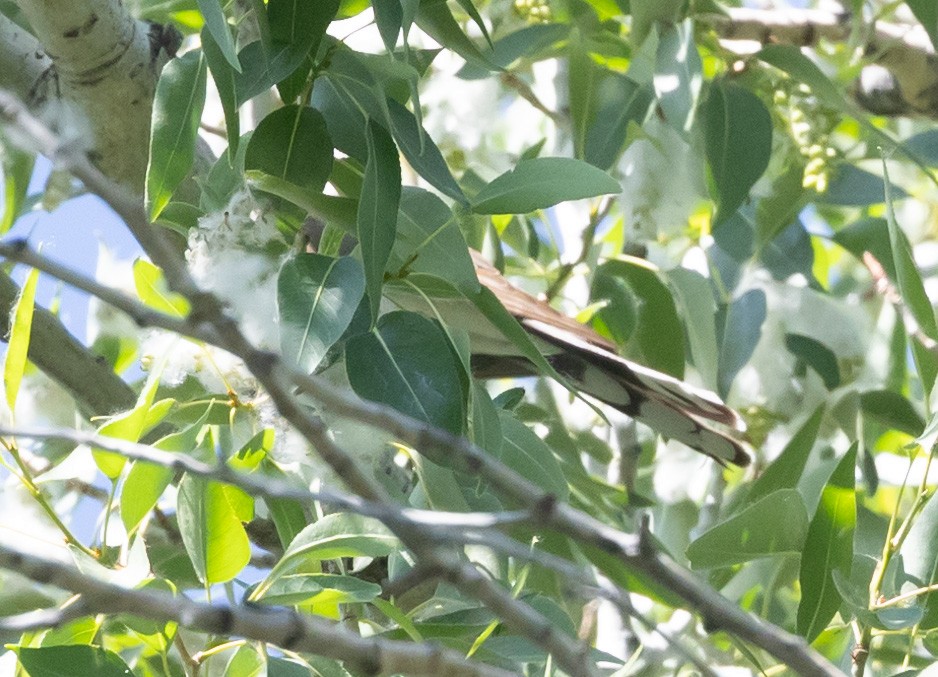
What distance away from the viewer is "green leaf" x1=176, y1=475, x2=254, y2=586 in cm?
114

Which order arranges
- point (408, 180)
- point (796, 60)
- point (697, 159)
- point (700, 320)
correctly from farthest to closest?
point (408, 180) → point (697, 159) → point (700, 320) → point (796, 60)

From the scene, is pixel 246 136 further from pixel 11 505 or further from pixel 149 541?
pixel 149 541

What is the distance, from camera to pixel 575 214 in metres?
2.32

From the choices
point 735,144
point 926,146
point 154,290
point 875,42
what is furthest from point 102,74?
point 875,42

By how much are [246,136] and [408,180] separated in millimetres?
879

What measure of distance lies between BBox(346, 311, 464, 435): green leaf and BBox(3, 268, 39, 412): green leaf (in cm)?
28

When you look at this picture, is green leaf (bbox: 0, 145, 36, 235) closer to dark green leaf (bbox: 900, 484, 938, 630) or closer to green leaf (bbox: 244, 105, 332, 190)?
green leaf (bbox: 244, 105, 332, 190)

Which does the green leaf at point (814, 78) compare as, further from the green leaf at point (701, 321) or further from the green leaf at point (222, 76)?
the green leaf at point (222, 76)

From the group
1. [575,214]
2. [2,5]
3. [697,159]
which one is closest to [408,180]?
[575,214]

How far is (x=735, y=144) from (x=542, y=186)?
2.15ft

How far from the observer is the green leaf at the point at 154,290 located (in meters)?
1.31

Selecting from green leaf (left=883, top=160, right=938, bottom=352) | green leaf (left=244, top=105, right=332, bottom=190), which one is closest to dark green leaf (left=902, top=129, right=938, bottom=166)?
green leaf (left=883, top=160, right=938, bottom=352)

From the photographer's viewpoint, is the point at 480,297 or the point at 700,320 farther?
the point at 700,320

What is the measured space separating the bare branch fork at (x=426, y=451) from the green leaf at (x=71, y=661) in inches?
17.8
